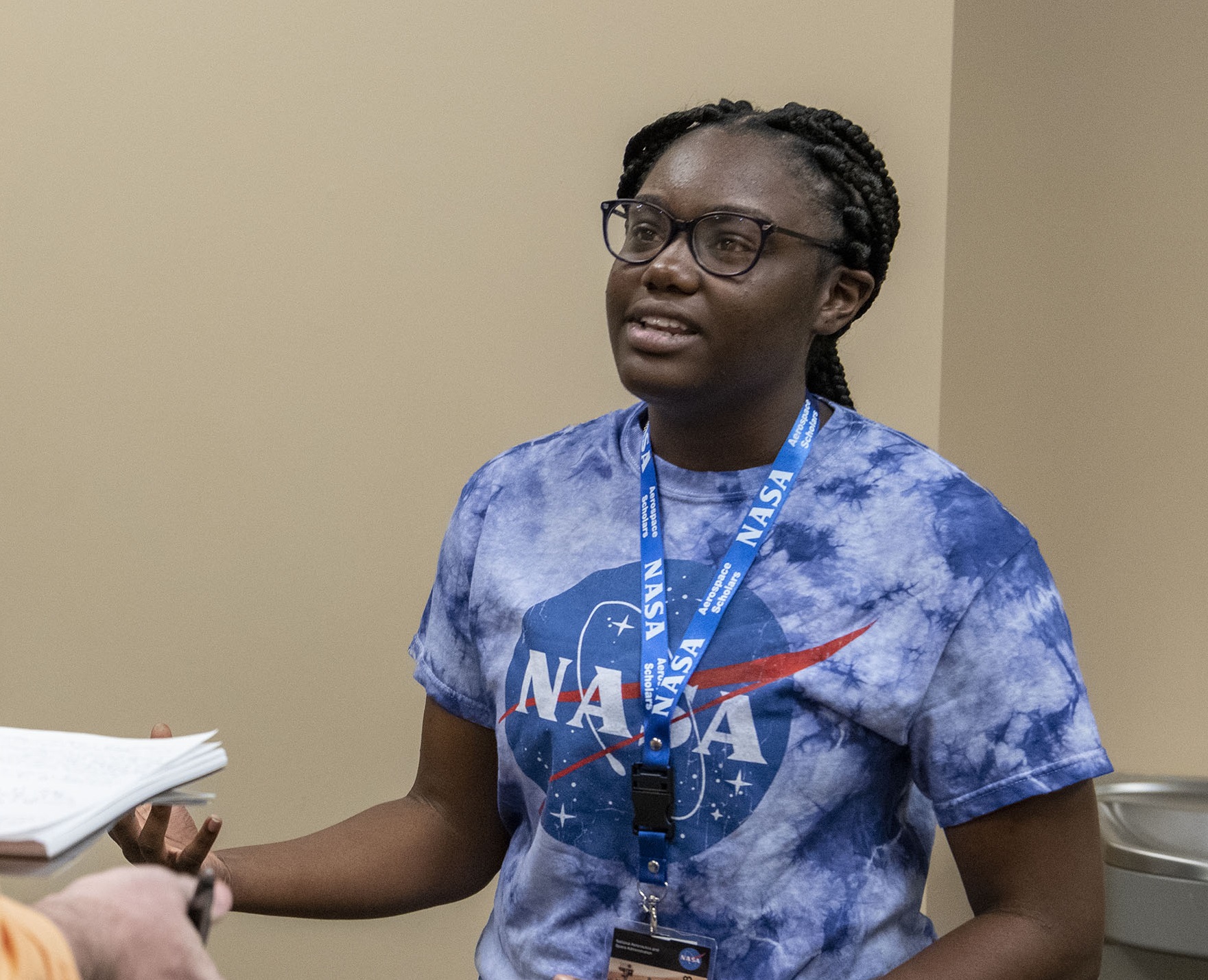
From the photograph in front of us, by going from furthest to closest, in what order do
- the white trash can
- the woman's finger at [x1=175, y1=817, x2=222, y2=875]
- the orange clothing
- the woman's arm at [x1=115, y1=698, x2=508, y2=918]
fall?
the white trash can
the woman's arm at [x1=115, y1=698, x2=508, y2=918]
the woman's finger at [x1=175, y1=817, x2=222, y2=875]
the orange clothing

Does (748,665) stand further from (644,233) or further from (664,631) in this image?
(644,233)

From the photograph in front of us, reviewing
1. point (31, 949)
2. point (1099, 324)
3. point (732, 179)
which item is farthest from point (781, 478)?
point (1099, 324)

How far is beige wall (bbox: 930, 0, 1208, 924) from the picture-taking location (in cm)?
237

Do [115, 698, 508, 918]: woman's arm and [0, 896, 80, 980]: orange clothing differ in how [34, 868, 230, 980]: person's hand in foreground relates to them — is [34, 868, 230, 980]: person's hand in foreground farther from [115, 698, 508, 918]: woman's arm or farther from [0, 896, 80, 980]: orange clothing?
[115, 698, 508, 918]: woman's arm

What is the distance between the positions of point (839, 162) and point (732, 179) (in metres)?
0.13

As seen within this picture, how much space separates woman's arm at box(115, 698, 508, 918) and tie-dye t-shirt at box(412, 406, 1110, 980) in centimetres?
13

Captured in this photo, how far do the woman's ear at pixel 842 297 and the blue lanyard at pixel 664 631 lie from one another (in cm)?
11

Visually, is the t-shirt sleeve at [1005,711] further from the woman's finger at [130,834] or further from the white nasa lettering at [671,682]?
the woman's finger at [130,834]

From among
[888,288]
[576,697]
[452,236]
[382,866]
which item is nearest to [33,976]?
[576,697]

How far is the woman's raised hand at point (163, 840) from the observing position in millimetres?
1104

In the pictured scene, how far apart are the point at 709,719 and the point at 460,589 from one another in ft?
1.12

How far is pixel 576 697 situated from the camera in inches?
47.8

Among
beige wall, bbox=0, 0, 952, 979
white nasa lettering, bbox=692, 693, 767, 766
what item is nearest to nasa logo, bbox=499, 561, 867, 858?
white nasa lettering, bbox=692, 693, 767, 766

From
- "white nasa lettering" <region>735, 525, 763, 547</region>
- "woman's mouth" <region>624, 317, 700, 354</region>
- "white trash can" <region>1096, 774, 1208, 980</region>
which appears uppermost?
"woman's mouth" <region>624, 317, 700, 354</region>
